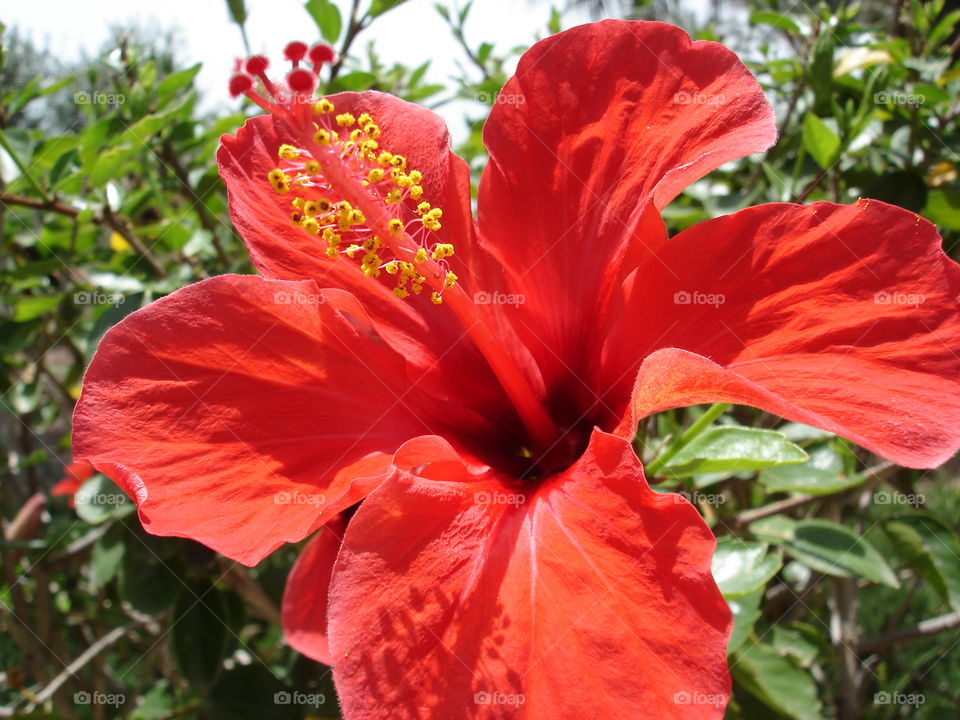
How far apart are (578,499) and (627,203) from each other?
0.51 metres

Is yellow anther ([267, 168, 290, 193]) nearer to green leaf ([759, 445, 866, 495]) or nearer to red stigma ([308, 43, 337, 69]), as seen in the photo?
red stigma ([308, 43, 337, 69])

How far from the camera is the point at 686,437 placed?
1.42 m

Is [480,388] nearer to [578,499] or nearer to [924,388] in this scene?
[578,499]

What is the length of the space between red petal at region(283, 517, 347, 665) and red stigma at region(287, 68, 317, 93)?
0.79 metres

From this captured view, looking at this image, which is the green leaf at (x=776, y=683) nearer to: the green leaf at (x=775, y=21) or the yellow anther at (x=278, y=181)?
the yellow anther at (x=278, y=181)

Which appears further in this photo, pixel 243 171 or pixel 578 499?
pixel 243 171

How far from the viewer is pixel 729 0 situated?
13078mm

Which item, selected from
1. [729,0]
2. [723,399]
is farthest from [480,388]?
[729,0]

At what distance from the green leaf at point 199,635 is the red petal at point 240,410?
0.80 m

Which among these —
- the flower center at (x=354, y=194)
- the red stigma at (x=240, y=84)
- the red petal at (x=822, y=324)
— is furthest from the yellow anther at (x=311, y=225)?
the red petal at (x=822, y=324)

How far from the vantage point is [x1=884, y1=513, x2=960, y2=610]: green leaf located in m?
1.84

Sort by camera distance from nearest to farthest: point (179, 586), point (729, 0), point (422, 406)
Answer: point (422, 406)
point (179, 586)
point (729, 0)

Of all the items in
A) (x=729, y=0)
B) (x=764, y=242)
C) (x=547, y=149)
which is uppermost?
(x=547, y=149)

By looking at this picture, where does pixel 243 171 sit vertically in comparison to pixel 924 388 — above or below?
above
